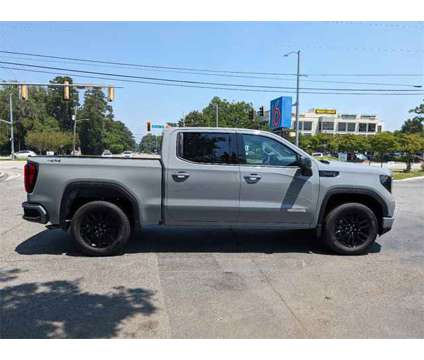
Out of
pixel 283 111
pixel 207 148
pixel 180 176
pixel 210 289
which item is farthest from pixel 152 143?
pixel 283 111

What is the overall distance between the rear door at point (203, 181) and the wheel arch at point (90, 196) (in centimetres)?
52

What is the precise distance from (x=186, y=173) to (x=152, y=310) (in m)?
2.17

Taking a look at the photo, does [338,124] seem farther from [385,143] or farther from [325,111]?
[385,143]

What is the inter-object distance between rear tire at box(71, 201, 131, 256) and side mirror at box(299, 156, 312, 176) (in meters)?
2.65

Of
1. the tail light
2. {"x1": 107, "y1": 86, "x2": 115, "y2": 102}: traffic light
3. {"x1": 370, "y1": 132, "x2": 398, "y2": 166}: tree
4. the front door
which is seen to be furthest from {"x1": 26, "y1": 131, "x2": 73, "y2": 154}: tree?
the front door

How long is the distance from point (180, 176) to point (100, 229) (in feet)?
4.61

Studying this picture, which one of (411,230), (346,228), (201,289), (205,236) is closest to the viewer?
(201,289)

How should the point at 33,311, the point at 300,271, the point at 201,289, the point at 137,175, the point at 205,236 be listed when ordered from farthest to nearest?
the point at 205,236, the point at 137,175, the point at 300,271, the point at 201,289, the point at 33,311

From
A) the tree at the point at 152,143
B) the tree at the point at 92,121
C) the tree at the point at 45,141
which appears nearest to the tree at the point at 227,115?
the tree at the point at 152,143

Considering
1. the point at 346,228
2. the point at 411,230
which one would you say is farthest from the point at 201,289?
the point at 411,230

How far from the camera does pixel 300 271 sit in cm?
496

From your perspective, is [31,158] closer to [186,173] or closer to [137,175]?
[137,175]

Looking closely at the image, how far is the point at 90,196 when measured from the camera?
543 cm

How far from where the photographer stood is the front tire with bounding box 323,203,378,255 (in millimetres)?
5609
